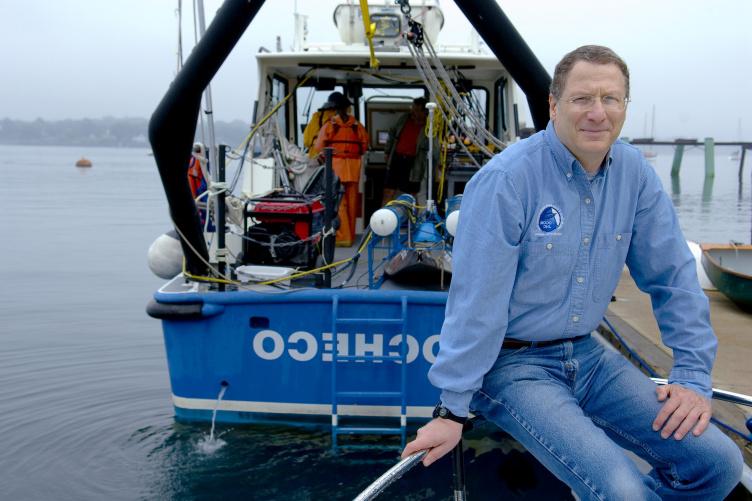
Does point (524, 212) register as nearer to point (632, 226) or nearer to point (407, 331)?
point (632, 226)

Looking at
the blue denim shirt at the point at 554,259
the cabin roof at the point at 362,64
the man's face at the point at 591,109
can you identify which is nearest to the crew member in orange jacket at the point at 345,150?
the cabin roof at the point at 362,64

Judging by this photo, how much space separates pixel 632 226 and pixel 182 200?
349 centimetres

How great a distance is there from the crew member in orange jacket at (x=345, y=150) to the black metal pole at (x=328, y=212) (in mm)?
2440

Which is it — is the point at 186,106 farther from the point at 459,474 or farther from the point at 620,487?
the point at 620,487

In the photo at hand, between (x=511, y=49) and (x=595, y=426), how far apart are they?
322 centimetres

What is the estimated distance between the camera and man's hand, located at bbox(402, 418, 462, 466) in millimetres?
2115

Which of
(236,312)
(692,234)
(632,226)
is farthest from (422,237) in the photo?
(692,234)

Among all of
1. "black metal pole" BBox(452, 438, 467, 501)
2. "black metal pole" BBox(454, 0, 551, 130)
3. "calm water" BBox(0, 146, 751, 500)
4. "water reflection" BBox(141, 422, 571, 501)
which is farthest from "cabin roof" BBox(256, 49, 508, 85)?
"black metal pole" BBox(452, 438, 467, 501)

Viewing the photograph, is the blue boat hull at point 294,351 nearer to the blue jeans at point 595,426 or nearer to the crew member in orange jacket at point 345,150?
the blue jeans at point 595,426

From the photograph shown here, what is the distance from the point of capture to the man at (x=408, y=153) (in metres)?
9.26

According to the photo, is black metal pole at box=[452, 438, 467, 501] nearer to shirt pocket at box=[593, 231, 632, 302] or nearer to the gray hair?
shirt pocket at box=[593, 231, 632, 302]

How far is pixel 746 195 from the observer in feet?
132

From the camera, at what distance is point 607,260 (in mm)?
2281

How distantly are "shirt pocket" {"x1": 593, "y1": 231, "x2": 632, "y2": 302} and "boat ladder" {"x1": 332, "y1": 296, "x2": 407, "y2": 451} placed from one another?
8.49 ft
